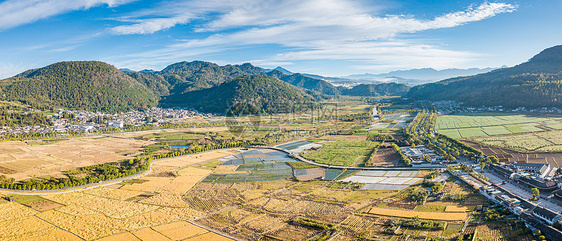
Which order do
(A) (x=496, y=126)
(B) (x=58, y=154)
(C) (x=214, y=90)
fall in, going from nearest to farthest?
(B) (x=58, y=154) < (A) (x=496, y=126) < (C) (x=214, y=90)

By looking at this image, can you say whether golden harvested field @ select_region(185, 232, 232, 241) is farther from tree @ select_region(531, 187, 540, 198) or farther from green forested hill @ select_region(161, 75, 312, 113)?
green forested hill @ select_region(161, 75, 312, 113)

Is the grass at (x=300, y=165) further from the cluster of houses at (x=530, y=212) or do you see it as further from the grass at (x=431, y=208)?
the cluster of houses at (x=530, y=212)

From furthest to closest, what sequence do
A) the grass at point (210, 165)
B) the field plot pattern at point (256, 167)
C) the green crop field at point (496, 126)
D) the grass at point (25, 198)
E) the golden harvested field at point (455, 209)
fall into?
the green crop field at point (496, 126), the grass at point (210, 165), the field plot pattern at point (256, 167), the grass at point (25, 198), the golden harvested field at point (455, 209)

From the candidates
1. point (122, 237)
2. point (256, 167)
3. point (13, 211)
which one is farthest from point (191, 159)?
point (122, 237)

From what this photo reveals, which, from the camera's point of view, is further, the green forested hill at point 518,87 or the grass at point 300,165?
the green forested hill at point 518,87

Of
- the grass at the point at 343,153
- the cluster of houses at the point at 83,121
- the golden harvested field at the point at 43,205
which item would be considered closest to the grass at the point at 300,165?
the grass at the point at 343,153

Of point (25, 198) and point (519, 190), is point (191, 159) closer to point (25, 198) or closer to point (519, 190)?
point (25, 198)

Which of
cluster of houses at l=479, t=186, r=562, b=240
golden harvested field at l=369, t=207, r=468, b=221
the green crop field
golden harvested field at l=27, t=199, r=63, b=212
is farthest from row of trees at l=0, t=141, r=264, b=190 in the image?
the green crop field
